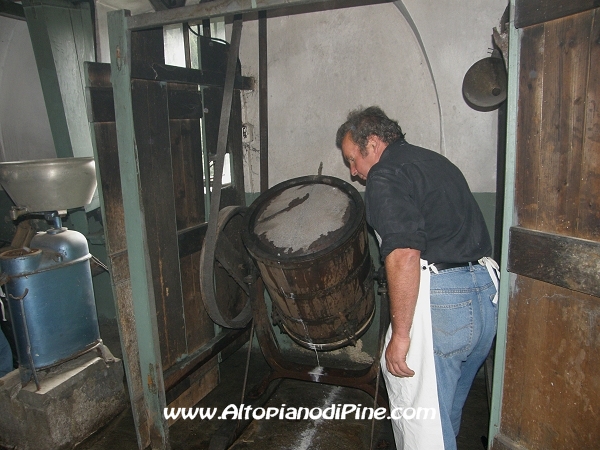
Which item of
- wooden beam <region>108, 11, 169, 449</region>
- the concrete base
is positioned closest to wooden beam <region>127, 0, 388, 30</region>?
wooden beam <region>108, 11, 169, 449</region>

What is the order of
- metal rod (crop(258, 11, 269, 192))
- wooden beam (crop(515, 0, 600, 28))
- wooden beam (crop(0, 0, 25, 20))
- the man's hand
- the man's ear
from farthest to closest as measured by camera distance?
wooden beam (crop(0, 0, 25, 20))
metal rod (crop(258, 11, 269, 192))
the man's ear
the man's hand
wooden beam (crop(515, 0, 600, 28))

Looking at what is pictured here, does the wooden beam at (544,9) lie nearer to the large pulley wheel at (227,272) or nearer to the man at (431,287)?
the man at (431,287)

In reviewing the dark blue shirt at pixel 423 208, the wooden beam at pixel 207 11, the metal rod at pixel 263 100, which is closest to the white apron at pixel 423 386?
the dark blue shirt at pixel 423 208

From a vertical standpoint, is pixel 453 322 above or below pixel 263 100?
below

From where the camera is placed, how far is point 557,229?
5.12 feet

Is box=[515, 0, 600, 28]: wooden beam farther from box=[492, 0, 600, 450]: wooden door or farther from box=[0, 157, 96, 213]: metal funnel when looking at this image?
box=[0, 157, 96, 213]: metal funnel

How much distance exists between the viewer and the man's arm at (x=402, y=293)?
1.86m

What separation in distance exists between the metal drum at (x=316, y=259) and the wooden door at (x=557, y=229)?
86 cm

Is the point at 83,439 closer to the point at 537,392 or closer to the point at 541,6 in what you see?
the point at 537,392

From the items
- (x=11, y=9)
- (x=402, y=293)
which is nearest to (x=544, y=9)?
(x=402, y=293)

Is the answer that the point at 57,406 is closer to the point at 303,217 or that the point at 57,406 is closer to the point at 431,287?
the point at 303,217

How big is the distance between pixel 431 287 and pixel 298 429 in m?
1.54

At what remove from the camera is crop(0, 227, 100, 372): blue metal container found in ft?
8.84

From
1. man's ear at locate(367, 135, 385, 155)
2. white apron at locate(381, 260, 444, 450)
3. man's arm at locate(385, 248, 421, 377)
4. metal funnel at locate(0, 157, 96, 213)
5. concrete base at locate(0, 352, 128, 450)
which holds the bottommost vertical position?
concrete base at locate(0, 352, 128, 450)
